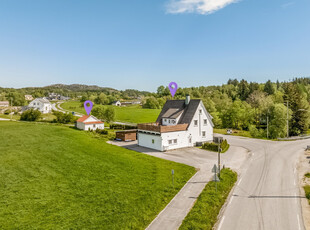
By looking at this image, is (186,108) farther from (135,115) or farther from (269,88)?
(269,88)

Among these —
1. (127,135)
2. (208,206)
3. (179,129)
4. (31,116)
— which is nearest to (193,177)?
(208,206)

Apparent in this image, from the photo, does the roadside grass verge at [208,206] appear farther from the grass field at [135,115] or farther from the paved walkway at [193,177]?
the grass field at [135,115]

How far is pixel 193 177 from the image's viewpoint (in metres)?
20.5

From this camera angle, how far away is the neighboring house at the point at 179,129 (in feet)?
106

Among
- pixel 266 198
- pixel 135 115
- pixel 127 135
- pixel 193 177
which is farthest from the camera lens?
pixel 135 115

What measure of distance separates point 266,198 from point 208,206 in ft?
17.2

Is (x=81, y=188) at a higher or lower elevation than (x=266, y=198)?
higher

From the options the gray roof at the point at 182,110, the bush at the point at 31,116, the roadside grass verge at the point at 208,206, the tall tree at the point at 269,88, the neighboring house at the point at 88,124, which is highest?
the tall tree at the point at 269,88

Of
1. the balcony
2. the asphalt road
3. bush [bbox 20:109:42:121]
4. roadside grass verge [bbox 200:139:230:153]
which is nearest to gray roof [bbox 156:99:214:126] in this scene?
the balcony

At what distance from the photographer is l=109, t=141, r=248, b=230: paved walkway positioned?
1301 centimetres

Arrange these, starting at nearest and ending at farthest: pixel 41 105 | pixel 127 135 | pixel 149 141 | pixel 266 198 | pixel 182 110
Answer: pixel 266 198, pixel 149 141, pixel 182 110, pixel 127 135, pixel 41 105

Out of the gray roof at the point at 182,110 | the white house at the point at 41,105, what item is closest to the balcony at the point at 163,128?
the gray roof at the point at 182,110

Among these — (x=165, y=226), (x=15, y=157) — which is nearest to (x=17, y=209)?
(x=165, y=226)

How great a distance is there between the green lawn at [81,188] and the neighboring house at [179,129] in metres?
5.81
